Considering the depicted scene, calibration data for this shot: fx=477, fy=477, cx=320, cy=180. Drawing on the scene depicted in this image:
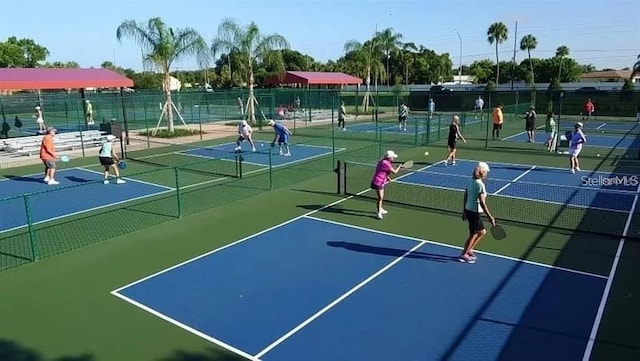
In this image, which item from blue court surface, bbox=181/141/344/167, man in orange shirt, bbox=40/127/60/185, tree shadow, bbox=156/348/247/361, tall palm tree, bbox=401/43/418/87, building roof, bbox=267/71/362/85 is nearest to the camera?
tree shadow, bbox=156/348/247/361

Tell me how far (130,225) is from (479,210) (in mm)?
8307

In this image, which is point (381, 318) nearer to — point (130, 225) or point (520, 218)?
point (520, 218)

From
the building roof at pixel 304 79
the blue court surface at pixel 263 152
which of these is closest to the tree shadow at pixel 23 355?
the blue court surface at pixel 263 152

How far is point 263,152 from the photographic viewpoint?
19.9 metres

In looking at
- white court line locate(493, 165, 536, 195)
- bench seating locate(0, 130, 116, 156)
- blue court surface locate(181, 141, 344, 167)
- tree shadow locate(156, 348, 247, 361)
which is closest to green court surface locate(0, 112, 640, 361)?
tree shadow locate(156, 348, 247, 361)

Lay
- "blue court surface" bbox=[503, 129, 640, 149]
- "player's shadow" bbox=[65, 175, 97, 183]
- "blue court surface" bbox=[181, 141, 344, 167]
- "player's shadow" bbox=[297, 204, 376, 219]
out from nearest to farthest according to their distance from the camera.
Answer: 1. "player's shadow" bbox=[297, 204, 376, 219]
2. "player's shadow" bbox=[65, 175, 97, 183]
3. "blue court surface" bbox=[181, 141, 344, 167]
4. "blue court surface" bbox=[503, 129, 640, 149]

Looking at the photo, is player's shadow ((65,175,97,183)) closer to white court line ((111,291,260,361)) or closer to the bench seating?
the bench seating

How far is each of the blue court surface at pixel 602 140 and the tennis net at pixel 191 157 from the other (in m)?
16.3

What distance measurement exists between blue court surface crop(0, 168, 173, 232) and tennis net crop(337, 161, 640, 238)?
269 inches

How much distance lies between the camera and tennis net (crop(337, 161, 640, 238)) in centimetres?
1177

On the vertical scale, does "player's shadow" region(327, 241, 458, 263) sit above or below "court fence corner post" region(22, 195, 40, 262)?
below

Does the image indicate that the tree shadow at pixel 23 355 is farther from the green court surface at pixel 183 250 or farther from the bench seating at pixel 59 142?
the bench seating at pixel 59 142

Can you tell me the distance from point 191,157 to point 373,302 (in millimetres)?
15995

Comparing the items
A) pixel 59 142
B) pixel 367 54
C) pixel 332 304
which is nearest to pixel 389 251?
pixel 332 304
